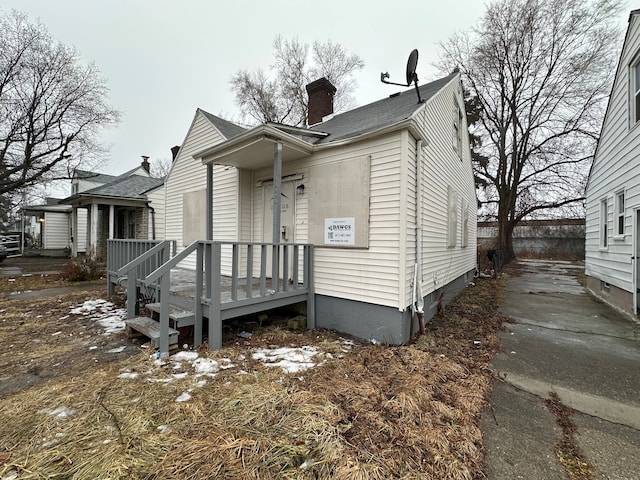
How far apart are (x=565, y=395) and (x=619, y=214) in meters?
5.80

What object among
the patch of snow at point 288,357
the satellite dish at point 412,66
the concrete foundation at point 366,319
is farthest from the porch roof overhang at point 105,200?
the satellite dish at point 412,66

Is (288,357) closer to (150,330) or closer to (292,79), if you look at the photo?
(150,330)

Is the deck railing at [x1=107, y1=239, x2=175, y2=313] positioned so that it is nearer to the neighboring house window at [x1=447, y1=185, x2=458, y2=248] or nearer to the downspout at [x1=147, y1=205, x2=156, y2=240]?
the neighboring house window at [x1=447, y1=185, x2=458, y2=248]

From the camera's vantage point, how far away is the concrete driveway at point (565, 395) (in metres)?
1.95

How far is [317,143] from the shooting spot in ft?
16.6

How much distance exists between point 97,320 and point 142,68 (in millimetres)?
13729

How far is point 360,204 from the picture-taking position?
174 inches

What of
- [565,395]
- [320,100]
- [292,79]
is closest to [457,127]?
[320,100]

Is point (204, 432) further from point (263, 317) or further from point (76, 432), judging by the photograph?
point (263, 317)

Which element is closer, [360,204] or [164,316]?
[164,316]

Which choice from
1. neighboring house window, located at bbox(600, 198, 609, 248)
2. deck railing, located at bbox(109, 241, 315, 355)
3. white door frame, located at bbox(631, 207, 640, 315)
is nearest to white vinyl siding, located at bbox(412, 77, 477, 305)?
deck railing, located at bbox(109, 241, 315, 355)

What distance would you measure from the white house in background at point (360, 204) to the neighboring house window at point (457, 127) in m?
0.73

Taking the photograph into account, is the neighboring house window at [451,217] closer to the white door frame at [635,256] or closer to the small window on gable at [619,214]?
the white door frame at [635,256]

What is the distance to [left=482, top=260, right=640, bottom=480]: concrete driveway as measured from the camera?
1946 mm
